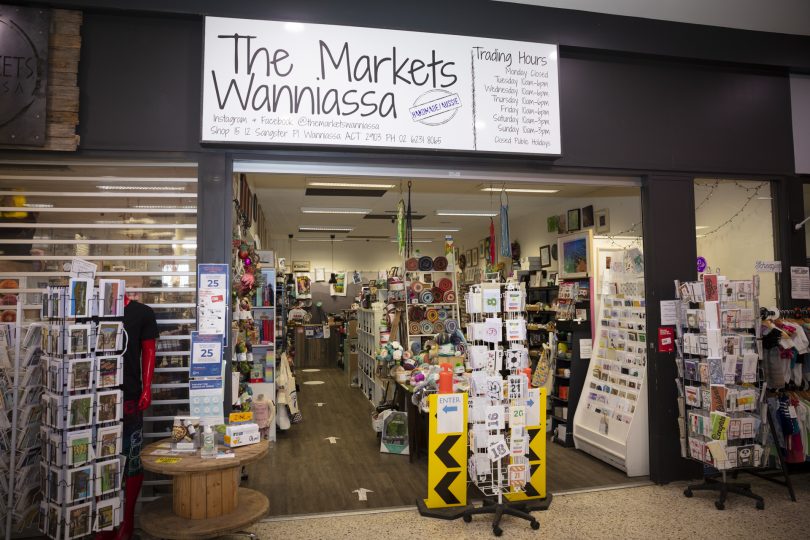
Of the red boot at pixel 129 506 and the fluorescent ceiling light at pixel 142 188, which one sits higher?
the fluorescent ceiling light at pixel 142 188

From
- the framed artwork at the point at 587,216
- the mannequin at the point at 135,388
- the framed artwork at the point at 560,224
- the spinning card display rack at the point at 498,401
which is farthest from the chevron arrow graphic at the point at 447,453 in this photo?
the framed artwork at the point at 560,224

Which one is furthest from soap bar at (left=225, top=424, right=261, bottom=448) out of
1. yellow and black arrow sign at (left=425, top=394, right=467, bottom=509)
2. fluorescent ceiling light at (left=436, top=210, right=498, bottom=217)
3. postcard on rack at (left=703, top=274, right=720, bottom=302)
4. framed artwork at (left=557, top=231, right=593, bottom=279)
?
fluorescent ceiling light at (left=436, top=210, right=498, bottom=217)

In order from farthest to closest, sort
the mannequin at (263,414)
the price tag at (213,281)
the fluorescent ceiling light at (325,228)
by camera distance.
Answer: the fluorescent ceiling light at (325,228), the mannequin at (263,414), the price tag at (213,281)

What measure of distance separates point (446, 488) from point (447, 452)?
0.91ft

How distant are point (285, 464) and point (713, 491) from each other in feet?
12.8

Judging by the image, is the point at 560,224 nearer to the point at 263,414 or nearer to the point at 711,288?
the point at 711,288

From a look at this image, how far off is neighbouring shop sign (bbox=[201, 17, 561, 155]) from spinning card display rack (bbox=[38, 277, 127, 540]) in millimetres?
1472

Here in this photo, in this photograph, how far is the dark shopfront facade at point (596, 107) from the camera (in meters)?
3.85

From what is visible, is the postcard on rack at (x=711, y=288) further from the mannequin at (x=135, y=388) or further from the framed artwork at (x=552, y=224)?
the framed artwork at (x=552, y=224)

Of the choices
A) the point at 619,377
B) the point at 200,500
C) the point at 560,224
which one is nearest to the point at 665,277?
the point at 619,377

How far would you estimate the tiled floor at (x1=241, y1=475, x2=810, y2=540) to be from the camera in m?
3.62

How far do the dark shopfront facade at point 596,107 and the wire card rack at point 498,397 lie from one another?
123cm

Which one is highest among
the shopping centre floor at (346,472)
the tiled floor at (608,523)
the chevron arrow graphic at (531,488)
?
the chevron arrow graphic at (531,488)

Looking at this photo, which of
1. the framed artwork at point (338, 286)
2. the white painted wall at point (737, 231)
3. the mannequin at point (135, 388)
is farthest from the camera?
the framed artwork at point (338, 286)
